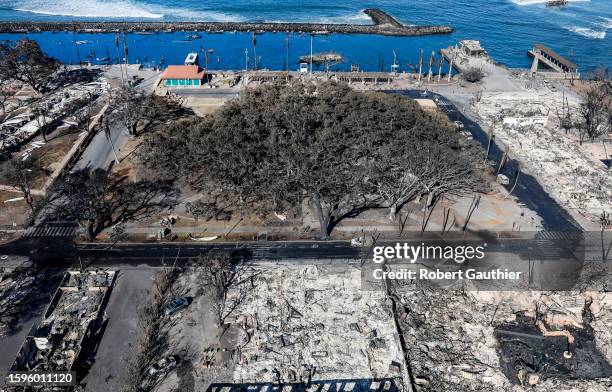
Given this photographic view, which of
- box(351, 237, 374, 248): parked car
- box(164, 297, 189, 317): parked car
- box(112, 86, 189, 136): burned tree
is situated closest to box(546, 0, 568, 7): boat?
box(112, 86, 189, 136): burned tree

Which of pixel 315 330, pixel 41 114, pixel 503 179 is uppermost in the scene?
pixel 41 114

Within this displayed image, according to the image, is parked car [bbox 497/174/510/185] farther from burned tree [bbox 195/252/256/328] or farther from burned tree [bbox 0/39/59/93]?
burned tree [bbox 0/39/59/93]

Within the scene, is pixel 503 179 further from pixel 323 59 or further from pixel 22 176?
pixel 22 176

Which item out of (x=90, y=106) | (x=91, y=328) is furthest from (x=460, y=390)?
(x=90, y=106)

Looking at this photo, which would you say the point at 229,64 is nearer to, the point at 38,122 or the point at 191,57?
the point at 191,57

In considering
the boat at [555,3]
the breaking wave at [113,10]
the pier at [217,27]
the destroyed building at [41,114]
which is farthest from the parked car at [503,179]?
the boat at [555,3]

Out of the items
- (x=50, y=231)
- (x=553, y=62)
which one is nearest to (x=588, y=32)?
(x=553, y=62)
